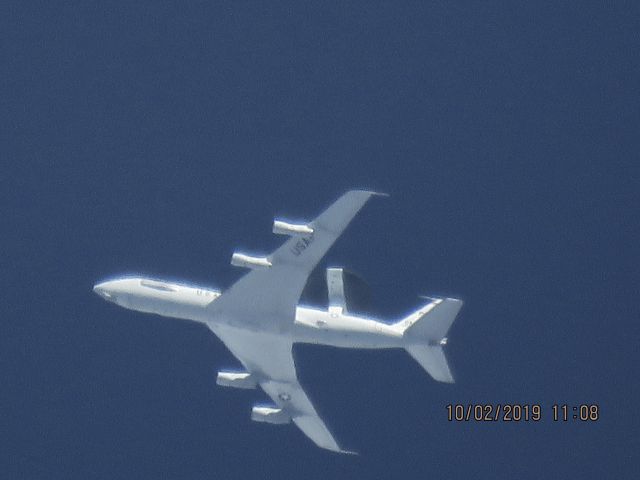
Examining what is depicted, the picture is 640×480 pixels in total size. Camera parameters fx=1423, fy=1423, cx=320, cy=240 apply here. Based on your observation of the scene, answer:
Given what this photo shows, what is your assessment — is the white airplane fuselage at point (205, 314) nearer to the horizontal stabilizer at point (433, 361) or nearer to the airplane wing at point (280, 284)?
the airplane wing at point (280, 284)

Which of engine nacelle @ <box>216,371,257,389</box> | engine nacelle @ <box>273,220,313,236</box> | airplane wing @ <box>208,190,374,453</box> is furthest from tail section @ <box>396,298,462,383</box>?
engine nacelle @ <box>216,371,257,389</box>

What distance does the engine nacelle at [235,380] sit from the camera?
92.0m

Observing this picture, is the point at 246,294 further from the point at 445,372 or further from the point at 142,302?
the point at 445,372

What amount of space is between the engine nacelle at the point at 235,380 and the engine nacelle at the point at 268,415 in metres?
1.65

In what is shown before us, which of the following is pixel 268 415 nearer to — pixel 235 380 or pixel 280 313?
pixel 235 380

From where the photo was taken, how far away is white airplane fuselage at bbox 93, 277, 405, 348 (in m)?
86.5

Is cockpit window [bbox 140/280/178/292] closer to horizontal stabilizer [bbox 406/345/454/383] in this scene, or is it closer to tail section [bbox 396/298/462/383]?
tail section [bbox 396/298/462/383]

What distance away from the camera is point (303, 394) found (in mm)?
94375

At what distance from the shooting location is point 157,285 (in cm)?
8662

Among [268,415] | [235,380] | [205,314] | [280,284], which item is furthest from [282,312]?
[268,415]

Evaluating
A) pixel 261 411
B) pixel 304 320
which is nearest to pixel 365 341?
pixel 304 320

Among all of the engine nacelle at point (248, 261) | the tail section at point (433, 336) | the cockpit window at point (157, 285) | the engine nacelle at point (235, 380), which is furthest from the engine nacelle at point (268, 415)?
the engine nacelle at point (248, 261)

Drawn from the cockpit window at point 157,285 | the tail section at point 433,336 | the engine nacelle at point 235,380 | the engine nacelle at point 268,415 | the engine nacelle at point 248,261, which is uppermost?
the engine nacelle at point 248,261

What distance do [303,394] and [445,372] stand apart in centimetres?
1141
